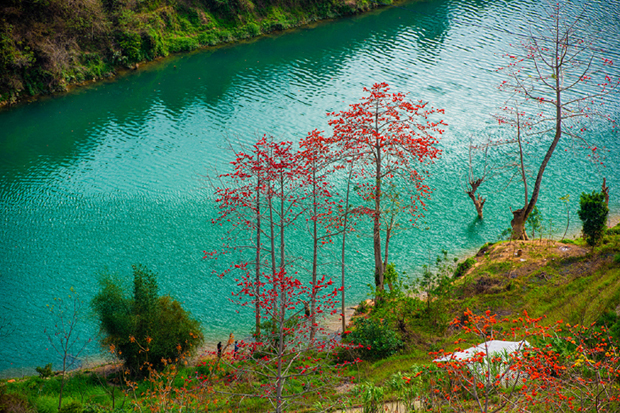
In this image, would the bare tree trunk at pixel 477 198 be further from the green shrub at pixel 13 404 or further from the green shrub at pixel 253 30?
the green shrub at pixel 253 30

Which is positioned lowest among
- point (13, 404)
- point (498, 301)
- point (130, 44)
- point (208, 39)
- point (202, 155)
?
point (498, 301)

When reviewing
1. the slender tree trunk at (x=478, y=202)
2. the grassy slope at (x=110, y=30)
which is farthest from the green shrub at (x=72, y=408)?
the grassy slope at (x=110, y=30)

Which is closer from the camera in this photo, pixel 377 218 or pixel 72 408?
pixel 72 408

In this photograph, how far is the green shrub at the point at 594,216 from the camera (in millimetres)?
18875

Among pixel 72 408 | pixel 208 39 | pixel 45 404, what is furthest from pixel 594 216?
pixel 208 39

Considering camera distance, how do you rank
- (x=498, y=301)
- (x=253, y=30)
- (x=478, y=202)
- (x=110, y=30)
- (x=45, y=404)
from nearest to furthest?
(x=45, y=404) → (x=498, y=301) → (x=478, y=202) → (x=110, y=30) → (x=253, y=30)

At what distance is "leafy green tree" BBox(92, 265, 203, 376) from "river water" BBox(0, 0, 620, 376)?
230 cm

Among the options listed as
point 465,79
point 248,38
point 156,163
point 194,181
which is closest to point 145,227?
point 194,181

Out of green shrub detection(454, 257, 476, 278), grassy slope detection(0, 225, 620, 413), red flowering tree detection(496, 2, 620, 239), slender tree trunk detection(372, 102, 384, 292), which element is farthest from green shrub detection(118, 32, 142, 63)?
green shrub detection(454, 257, 476, 278)

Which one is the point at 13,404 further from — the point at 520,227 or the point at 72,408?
the point at 520,227

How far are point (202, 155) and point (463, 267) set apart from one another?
17637 mm

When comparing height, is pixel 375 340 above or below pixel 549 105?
below

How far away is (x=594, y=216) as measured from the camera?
62.0ft

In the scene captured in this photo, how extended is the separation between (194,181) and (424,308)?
53.1 feet
